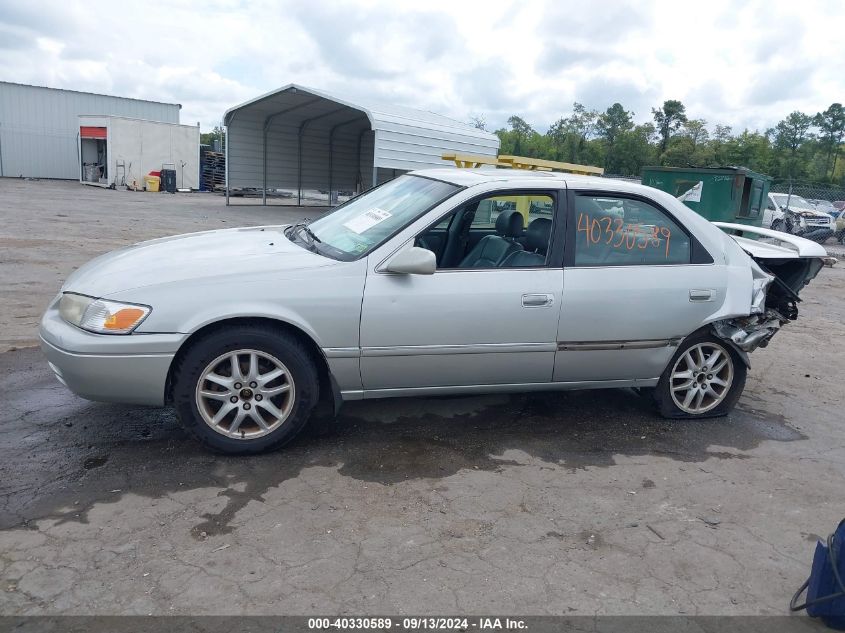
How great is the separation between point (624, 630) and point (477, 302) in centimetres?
191

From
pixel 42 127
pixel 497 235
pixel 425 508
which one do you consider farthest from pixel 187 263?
pixel 42 127

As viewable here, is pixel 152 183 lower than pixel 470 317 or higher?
higher

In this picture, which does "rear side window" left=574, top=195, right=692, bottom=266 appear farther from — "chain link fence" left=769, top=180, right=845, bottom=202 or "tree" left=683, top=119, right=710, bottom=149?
"tree" left=683, top=119, right=710, bottom=149

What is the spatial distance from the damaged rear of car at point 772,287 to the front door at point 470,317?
1328mm

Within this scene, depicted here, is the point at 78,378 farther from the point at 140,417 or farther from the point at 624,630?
the point at 624,630

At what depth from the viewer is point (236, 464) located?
3703 mm

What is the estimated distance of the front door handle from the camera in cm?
401

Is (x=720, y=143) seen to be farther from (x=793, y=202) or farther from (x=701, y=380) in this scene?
(x=701, y=380)

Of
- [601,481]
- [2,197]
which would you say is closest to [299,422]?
[601,481]

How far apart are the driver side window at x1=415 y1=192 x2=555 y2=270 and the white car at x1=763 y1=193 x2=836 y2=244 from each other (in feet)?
66.1

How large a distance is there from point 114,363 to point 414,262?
1664mm

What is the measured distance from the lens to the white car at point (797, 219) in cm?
2180

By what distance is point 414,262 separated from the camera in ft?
12.2

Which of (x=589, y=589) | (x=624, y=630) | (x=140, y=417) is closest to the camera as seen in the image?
(x=624, y=630)
